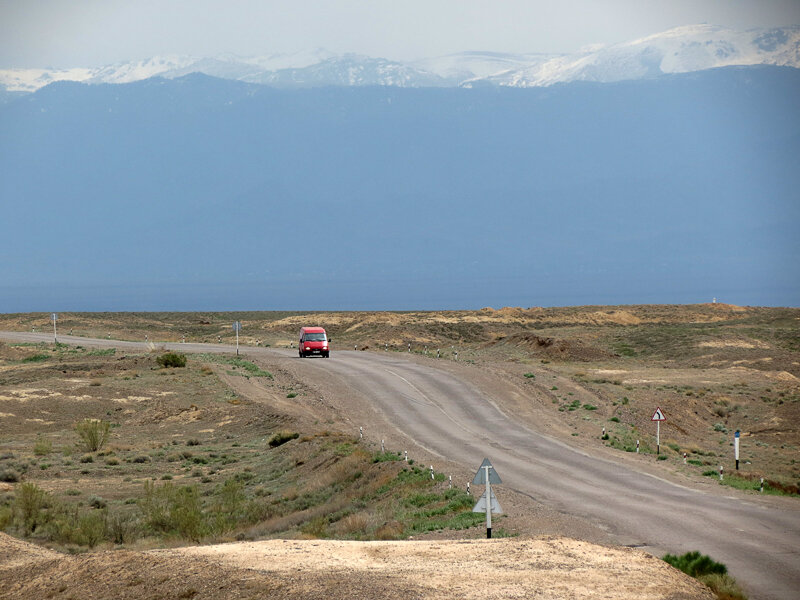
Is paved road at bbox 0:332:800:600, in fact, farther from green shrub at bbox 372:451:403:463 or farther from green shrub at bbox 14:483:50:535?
green shrub at bbox 14:483:50:535

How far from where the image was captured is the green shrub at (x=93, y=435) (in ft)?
116

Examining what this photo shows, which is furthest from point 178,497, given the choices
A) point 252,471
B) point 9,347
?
point 9,347

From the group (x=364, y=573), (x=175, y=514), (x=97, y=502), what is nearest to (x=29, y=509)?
(x=97, y=502)

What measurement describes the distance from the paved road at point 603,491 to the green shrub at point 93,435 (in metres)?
11.8

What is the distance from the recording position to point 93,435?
3525cm

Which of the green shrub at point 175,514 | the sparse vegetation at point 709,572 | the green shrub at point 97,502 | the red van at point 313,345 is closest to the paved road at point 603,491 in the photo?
the sparse vegetation at point 709,572

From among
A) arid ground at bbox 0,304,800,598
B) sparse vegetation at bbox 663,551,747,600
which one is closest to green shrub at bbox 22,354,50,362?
arid ground at bbox 0,304,800,598

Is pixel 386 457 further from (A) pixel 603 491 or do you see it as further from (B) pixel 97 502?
(B) pixel 97 502

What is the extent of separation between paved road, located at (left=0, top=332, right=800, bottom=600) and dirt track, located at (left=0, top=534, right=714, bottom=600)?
88.6 inches

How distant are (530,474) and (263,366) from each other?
101 ft

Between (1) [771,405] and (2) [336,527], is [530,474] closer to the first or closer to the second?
(2) [336,527]

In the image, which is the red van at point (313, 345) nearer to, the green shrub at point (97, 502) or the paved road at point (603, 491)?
the paved road at point (603, 491)

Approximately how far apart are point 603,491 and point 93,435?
21.5 m

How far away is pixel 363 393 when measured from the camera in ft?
142
